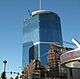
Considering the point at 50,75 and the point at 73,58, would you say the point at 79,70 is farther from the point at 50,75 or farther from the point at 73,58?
the point at 50,75

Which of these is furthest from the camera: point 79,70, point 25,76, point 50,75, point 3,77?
point 25,76

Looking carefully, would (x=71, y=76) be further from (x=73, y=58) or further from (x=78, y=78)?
(x=73, y=58)

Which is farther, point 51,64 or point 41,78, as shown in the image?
point 51,64

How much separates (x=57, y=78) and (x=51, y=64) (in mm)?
36885

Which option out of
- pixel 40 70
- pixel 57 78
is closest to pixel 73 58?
pixel 57 78

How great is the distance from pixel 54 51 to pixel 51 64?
688 cm

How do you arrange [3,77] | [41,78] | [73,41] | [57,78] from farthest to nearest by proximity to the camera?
[41,78]
[57,78]
[73,41]
[3,77]

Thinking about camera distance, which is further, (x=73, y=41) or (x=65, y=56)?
(x=73, y=41)

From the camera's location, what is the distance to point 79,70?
61.2m

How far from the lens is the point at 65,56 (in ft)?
154

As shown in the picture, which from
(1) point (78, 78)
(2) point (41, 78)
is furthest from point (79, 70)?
(2) point (41, 78)

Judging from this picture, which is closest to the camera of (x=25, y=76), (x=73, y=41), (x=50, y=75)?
(x=73, y=41)

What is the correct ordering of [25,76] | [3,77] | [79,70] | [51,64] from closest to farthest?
1. [3,77]
2. [79,70]
3. [51,64]
4. [25,76]

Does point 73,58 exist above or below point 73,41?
below
